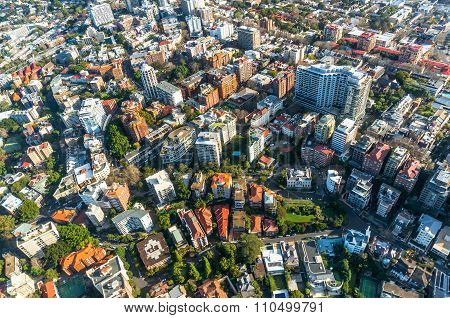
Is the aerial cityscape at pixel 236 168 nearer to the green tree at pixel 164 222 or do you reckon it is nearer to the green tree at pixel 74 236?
the green tree at pixel 74 236

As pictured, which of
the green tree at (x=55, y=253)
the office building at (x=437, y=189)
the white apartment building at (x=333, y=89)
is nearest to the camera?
the office building at (x=437, y=189)

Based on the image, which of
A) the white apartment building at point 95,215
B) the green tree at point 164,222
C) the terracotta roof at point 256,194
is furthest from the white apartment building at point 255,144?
the white apartment building at point 95,215

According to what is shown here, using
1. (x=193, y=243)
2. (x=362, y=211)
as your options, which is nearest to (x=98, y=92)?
(x=193, y=243)

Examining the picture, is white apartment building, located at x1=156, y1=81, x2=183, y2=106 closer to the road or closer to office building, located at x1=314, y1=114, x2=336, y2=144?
office building, located at x1=314, y1=114, x2=336, y2=144

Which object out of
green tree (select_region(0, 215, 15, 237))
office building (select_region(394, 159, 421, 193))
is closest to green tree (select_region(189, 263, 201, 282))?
green tree (select_region(0, 215, 15, 237))

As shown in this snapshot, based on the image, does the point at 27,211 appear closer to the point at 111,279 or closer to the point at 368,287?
the point at 111,279

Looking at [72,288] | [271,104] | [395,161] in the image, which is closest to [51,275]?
[72,288]
